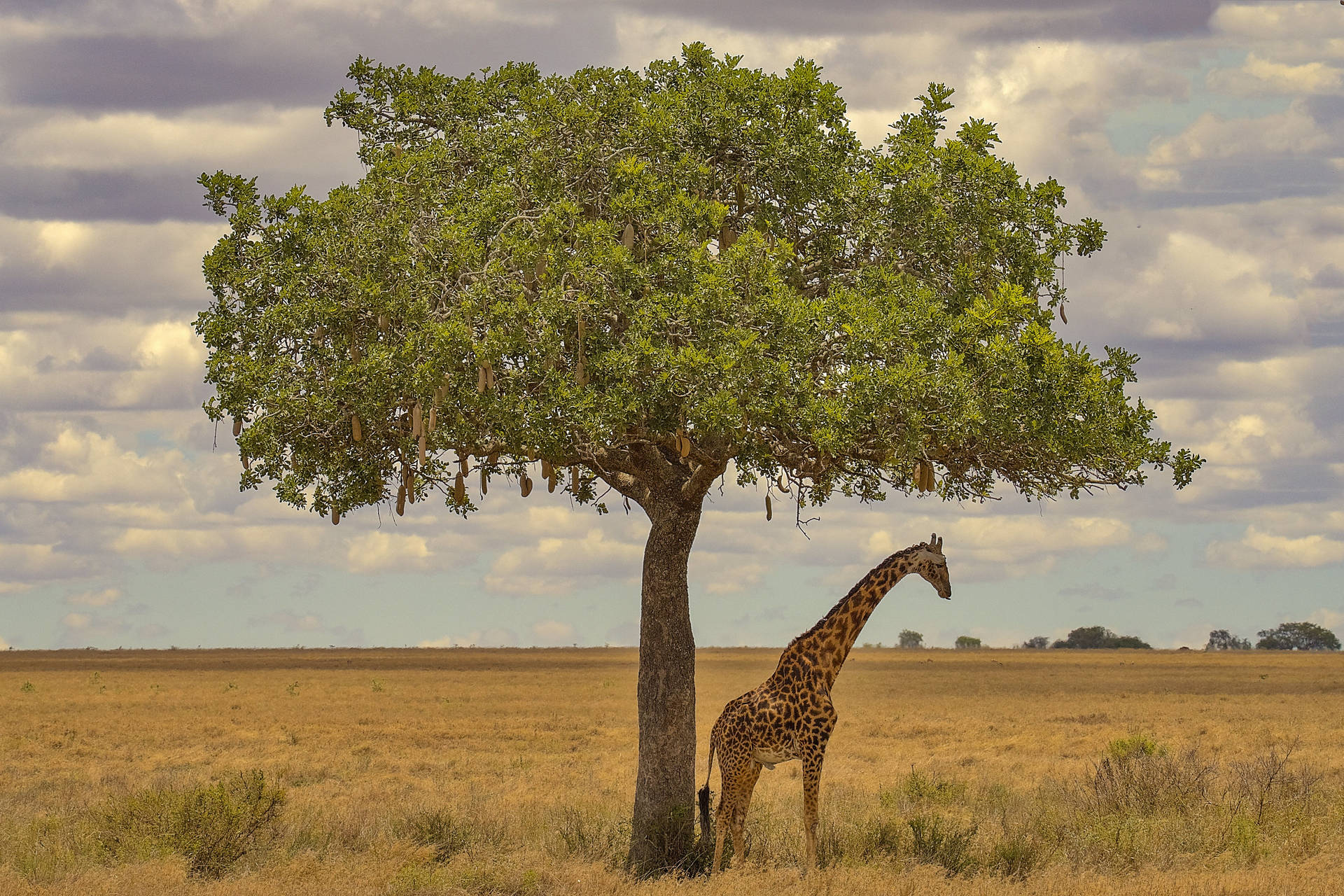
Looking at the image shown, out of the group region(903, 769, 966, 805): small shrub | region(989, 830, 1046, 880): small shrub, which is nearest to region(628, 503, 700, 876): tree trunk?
region(989, 830, 1046, 880): small shrub

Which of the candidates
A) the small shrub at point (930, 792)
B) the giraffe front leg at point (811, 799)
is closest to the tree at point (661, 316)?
the giraffe front leg at point (811, 799)

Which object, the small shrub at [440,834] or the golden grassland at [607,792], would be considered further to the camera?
the small shrub at [440,834]

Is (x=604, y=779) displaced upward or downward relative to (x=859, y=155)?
downward

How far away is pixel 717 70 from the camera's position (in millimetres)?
17562

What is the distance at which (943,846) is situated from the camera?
18.1m

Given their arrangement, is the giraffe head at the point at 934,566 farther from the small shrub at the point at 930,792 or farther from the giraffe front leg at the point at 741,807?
the small shrub at the point at 930,792

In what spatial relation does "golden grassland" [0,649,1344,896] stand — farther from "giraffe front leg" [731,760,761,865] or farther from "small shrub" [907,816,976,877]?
"giraffe front leg" [731,760,761,865]

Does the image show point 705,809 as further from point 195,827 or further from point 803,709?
point 195,827

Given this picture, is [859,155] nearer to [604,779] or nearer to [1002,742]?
[604,779]

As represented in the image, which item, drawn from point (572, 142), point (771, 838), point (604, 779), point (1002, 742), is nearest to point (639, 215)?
point (572, 142)

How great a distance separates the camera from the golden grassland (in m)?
16.8

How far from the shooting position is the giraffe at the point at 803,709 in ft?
52.5

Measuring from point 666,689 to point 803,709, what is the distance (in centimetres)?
291

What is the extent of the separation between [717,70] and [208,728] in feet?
126
